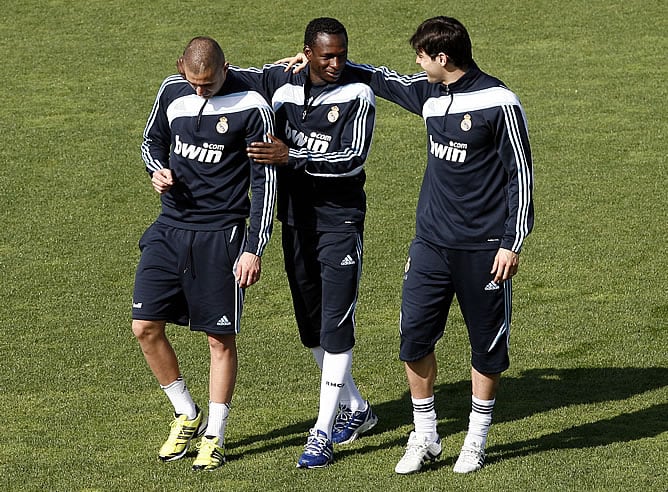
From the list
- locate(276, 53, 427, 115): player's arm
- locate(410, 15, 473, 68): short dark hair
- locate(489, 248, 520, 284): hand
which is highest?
locate(410, 15, 473, 68): short dark hair

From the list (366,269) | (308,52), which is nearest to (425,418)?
(308,52)

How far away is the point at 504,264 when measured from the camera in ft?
18.5

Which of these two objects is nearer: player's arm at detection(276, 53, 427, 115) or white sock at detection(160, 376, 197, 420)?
player's arm at detection(276, 53, 427, 115)

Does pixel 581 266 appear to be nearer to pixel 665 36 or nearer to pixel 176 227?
pixel 176 227

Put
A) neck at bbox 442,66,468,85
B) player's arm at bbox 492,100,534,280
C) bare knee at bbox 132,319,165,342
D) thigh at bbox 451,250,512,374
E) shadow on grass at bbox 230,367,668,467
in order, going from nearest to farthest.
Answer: player's arm at bbox 492,100,534,280 < neck at bbox 442,66,468,85 < thigh at bbox 451,250,512,374 < bare knee at bbox 132,319,165,342 < shadow on grass at bbox 230,367,668,467

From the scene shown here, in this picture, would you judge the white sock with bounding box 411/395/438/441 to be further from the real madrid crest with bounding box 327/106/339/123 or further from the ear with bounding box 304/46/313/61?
the ear with bounding box 304/46/313/61

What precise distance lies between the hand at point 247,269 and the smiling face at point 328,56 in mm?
999

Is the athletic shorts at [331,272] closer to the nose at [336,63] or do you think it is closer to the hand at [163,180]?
the hand at [163,180]

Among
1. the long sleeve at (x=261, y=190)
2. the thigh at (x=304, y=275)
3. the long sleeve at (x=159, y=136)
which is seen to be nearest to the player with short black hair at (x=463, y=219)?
the thigh at (x=304, y=275)

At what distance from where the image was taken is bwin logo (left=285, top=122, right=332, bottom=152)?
6172mm

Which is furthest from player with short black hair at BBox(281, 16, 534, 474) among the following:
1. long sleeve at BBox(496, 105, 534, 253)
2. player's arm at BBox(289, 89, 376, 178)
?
player's arm at BBox(289, 89, 376, 178)

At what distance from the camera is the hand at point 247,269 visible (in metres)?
5.95

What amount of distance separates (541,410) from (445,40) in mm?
2412

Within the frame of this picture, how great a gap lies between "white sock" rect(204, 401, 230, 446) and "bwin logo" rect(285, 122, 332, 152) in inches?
55.2
